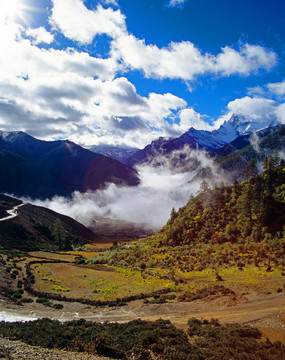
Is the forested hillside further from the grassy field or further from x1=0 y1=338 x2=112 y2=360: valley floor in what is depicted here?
x1=0 y1=338 x2=112 y2=360: valley floor

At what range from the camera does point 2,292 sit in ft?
101

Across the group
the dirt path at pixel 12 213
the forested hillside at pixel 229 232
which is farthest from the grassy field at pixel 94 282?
the dirt path at pixel 12 213

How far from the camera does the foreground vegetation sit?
49.2 feet

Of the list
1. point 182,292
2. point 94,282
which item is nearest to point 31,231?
point 94,282

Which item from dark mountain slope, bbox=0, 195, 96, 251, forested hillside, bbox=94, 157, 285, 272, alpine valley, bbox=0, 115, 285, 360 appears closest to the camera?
alpine valley, bbox=0, 115, 285, 360

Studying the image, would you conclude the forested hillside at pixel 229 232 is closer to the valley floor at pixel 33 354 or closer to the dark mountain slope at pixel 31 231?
the valley floor at pixel 33 354

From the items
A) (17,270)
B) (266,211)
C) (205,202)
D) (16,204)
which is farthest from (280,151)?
(17,270)

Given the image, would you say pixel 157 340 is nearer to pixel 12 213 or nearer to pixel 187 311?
pixel 187 311

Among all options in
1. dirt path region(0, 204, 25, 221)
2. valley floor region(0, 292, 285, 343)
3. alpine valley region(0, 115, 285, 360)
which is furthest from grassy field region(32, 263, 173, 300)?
dirt path region(0, 204, 25, 221)

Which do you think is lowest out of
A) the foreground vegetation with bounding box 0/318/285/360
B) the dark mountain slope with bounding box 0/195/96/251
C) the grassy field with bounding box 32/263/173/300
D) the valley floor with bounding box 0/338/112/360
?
the grassy field with bounding box 32/263/173/300

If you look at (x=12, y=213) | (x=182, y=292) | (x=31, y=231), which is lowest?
(x=182, y=292)

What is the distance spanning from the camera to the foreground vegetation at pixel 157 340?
49.2 feet

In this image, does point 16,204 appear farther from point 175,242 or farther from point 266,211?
point 266,211

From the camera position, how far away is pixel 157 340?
16.4 metres
